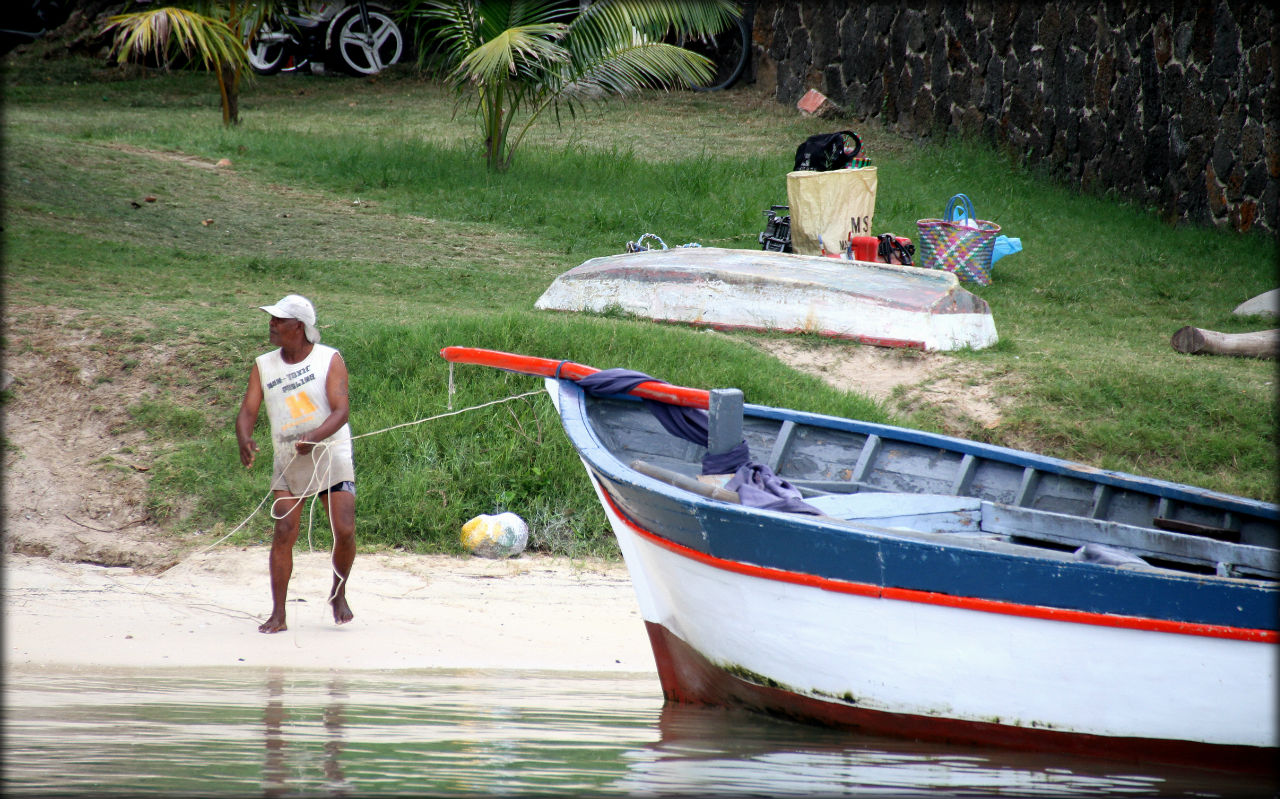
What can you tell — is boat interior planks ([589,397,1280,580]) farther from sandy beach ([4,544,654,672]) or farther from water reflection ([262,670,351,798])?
water reflection ([262,670,351,798])

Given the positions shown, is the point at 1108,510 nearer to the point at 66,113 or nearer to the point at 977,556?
the point at 977,556

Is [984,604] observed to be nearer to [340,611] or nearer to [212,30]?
[340,611]

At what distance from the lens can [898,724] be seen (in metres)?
4.30

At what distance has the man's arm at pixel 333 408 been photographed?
5.12m

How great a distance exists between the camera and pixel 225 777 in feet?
12.5

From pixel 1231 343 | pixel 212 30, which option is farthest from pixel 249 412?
pixel 212 30

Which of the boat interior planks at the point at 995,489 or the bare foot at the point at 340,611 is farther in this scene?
the bare foot at the point at 340,611

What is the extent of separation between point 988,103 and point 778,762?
44.9ft

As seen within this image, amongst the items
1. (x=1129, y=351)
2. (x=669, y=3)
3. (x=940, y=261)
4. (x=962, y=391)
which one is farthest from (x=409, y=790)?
(x=669, y=3)

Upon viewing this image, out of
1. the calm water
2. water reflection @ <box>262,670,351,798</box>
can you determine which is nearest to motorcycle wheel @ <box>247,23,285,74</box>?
the calm water

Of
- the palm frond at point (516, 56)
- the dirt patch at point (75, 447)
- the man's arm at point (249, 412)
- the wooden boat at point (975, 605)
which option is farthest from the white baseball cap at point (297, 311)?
the palm frond at point (516, 56)

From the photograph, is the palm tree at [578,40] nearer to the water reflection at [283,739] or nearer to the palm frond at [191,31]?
the palm frond at [191,31]

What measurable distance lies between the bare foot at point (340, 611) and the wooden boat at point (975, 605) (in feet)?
4.80

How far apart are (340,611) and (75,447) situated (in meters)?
2.76
